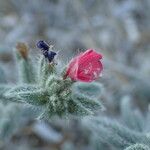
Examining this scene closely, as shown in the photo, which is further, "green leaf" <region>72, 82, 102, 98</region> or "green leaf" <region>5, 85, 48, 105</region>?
"green leaf" <region>72, 82, 102, 98</region>

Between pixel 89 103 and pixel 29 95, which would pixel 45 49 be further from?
pixel 89 103

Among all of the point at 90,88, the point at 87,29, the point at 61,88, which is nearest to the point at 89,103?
the point at 61,88

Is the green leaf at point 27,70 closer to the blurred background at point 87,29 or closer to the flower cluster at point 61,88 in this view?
the flower cluster at point 61,88

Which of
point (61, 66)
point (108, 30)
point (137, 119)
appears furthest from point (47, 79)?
point (108, 30)

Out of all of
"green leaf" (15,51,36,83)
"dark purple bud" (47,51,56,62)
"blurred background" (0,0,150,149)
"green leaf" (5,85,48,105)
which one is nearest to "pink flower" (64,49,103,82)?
"dark purple bud" (47,51,56,62)

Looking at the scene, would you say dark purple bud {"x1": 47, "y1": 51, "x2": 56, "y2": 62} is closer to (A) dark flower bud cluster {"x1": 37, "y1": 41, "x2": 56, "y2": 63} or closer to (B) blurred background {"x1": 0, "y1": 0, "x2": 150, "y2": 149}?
(A) dark flower bud cluster {"x1": 37, "y1": 41, "x2": 56, "y2": 63}

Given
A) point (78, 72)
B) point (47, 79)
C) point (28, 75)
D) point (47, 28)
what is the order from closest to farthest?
point (78, 72) < point (47, 79) < point (28, 75) < point (47, 28)

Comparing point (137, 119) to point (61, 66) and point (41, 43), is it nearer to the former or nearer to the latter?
point (61, 66)
